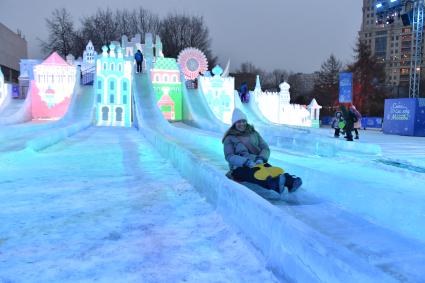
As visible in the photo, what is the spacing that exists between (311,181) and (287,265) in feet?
8.19

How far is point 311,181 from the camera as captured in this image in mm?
4445

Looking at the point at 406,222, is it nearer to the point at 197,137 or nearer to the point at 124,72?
the point at 197,137

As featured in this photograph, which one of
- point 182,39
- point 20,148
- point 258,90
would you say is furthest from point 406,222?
point 182,39

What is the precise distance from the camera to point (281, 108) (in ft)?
83.1

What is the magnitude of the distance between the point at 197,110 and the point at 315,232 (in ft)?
56.7

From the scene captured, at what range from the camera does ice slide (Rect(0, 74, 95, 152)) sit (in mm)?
8030

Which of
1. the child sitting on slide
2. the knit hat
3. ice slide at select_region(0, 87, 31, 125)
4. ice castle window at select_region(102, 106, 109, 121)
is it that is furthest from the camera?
ice castle window at select_region(102, 106, 109, 121)

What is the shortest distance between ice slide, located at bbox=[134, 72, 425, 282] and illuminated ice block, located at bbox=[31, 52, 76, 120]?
48.6 ft

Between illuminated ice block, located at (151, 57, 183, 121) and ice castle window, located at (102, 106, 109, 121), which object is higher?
illuminated ice block, located at (151, 57, 183, 121)

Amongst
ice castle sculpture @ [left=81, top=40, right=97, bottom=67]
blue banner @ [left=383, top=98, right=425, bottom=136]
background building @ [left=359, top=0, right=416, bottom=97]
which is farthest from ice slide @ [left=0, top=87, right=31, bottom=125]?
background building @ [left=359, top=0, right=416, bottom=97]

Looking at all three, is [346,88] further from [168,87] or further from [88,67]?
[88,67]

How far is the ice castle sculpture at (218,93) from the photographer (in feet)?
68.3

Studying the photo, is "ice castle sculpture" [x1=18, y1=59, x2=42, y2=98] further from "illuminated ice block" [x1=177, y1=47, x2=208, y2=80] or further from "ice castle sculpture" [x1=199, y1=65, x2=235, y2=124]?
"ice castle sculpture" [x1=199, y1=65, x2=235, y2=124]

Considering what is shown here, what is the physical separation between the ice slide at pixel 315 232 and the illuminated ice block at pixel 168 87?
15.1m
